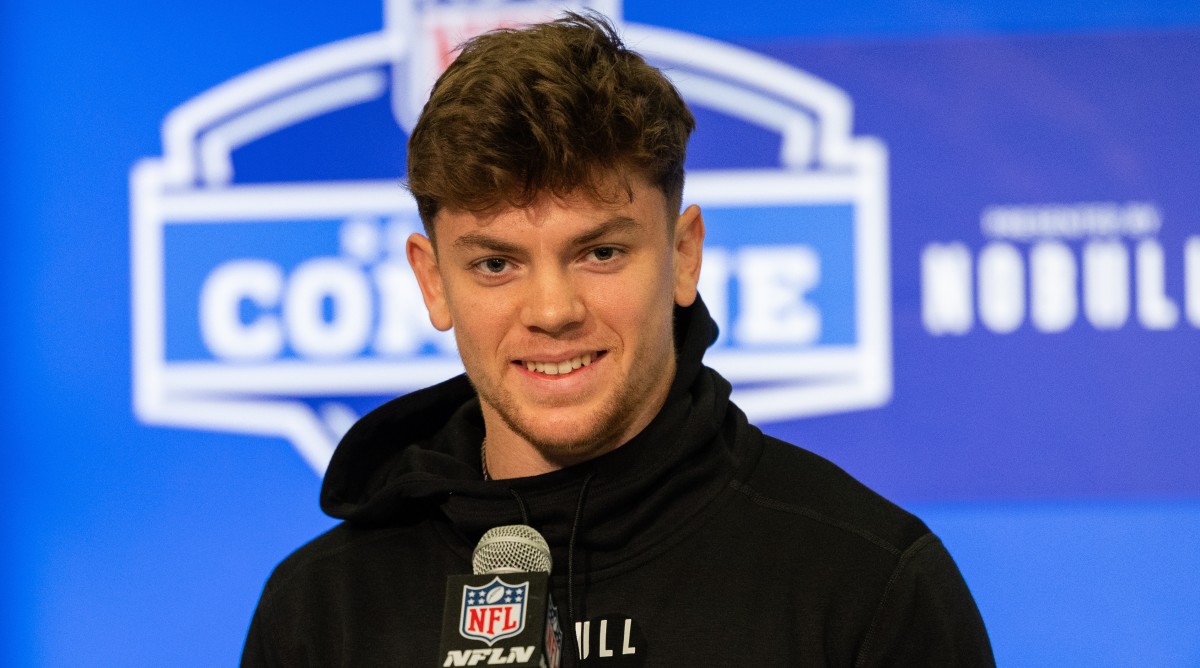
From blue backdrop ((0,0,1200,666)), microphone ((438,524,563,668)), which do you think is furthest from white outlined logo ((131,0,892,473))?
microphone ((438,524,563,668))

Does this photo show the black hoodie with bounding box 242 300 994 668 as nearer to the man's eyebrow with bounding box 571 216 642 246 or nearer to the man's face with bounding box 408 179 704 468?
the man's face with bounding box 408 179 704 468

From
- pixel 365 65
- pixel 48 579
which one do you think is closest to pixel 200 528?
pixel 48 579

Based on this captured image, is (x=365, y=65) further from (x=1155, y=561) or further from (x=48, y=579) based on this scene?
(x=1155, y=561)

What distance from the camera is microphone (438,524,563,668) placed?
1.00 metres

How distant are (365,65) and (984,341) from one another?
1394 mm

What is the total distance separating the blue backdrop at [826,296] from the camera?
2455 millimetres

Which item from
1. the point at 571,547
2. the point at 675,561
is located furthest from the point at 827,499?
the point at 571,547

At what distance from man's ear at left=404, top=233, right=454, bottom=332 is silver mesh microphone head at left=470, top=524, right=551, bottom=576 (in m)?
0.30

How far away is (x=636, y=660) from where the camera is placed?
1231 mm

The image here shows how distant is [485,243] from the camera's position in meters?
1.26

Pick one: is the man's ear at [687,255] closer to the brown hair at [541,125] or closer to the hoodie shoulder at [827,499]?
the brown hair at [541,125]

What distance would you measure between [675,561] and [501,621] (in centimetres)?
31

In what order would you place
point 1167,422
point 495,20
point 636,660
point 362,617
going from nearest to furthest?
1. point 636,660
2. point 362,617
3. point 1167,422
4. point 495,20

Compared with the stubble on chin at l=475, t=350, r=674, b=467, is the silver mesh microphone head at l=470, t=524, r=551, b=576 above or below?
below
